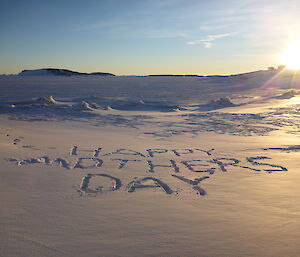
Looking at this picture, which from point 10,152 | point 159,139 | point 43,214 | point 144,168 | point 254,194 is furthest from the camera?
point 159,139

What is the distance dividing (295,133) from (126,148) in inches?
193

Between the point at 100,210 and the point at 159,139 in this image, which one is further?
the point at 159,139

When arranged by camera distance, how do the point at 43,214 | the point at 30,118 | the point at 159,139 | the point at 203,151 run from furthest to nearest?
the point at 30,118
the point at 159,139
the point at 203,151
the point at 43,214

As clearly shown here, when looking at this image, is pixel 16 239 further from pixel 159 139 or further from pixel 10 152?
pixel 159 139

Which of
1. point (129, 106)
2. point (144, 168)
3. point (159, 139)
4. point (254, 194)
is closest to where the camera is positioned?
point (254, 194)

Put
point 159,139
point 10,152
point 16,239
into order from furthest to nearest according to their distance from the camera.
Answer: point 159,139 < point 10,152 < point 16,239

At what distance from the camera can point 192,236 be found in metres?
2.38

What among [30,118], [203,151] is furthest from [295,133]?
[30,118]

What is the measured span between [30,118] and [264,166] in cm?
979

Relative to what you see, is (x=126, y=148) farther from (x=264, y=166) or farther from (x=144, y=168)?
(x=264, y=166)

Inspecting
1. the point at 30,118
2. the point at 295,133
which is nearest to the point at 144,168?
the point at 295,133

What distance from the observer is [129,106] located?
16.4 meters

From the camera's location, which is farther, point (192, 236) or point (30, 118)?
point (30, 118)

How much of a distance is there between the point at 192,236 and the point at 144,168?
7.45ft
